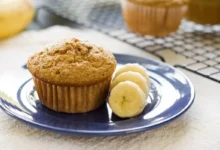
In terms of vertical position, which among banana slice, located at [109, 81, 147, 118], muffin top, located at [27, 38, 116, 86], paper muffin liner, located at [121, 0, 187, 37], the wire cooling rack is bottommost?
the wire cooling rack

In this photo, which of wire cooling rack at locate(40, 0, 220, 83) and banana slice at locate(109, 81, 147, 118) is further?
wire cooling rack at locate(40, 0, 220, 83)

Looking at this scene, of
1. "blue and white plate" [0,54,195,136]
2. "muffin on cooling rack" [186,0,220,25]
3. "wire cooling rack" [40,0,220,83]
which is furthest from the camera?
"muffin on cooling rack" [186,0,220,25]

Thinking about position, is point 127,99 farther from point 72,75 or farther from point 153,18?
point 153,18

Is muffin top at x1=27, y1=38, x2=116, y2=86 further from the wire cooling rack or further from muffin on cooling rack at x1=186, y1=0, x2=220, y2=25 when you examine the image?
muffin on cooling rack at x1=186, y1=0, x2=220, y2=25

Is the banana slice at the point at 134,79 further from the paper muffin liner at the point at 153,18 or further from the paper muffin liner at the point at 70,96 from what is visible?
the paper muffin liner at the point at 153,18

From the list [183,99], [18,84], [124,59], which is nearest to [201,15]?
[124,59]

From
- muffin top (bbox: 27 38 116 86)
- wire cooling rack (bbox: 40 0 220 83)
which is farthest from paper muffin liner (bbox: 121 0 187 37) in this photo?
muffin top (bbox: 27 38 116 86)

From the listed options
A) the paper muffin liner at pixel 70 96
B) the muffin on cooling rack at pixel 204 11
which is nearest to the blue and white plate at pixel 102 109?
the paper muffin liner at pixel 70 96

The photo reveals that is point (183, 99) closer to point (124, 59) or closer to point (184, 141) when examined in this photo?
point (184, 141)
